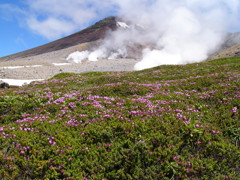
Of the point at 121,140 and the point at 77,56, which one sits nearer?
the point at 121,140

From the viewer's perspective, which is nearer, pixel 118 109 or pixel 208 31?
pixel 118 109

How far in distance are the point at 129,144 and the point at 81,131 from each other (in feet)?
6.96

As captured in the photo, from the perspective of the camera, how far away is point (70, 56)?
321ft

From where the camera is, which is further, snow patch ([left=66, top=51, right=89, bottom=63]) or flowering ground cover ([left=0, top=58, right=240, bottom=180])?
snow patch ([left=66, top=51, right=89, bottom=63])

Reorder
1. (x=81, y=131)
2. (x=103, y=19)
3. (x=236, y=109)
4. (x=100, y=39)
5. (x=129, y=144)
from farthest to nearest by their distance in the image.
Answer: (x=103, y=19) < (x=100, y=39) < (x=236, y=109) < (x=81, y=131) < (x=129, y=144)

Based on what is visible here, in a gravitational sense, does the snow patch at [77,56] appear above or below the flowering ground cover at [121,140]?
above

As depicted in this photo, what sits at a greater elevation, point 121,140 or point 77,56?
point 77,56

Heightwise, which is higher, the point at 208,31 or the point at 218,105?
the point at 208,31

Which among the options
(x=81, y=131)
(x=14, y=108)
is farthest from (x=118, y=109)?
(x=14, y=108)

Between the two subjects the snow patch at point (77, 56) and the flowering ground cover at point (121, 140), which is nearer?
the flowering ground cover at point (121, 140)

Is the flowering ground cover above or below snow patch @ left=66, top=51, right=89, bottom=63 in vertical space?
below

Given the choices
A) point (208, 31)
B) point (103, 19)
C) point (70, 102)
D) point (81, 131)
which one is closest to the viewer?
point (81, 131)

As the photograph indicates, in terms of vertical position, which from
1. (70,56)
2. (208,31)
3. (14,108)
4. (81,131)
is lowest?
(81,131)

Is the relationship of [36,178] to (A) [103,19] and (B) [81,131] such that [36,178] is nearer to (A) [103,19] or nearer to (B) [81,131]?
(B) [81,131]
